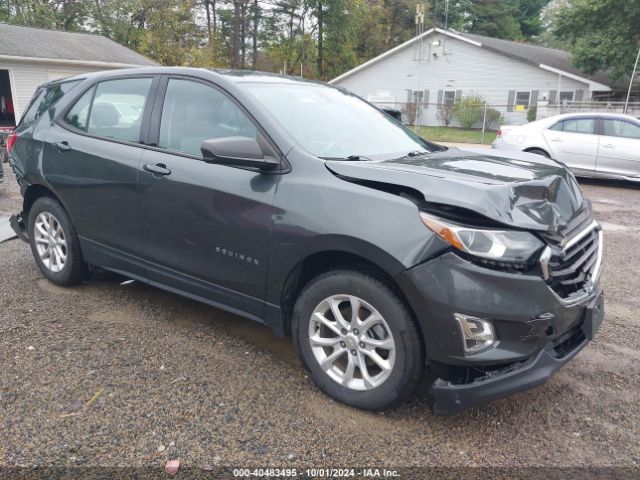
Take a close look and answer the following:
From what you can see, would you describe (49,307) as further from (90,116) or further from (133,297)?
(90,116)

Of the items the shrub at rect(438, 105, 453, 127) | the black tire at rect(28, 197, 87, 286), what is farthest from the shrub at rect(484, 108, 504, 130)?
the black tire at rect(28, 197, 87, 286)

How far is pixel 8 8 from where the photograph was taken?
116 ft

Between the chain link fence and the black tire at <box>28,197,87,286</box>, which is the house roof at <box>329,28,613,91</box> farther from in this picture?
the black tire at <box>28,197,87,286</box>

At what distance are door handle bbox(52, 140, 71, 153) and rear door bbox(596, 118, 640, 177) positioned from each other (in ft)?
31.7

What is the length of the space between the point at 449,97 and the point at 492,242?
3146cm

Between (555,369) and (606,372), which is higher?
(555,369)

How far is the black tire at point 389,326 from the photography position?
8.55ft

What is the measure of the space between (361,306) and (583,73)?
28.6 metres

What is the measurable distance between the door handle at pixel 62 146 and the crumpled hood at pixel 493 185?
237 cm

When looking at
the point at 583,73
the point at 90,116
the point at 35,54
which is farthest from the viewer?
the point at 583,73

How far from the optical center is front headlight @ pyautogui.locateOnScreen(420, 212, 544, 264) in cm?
243

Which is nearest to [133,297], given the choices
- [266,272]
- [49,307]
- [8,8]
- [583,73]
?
[49,307]

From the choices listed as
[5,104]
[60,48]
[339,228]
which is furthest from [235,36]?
[339,228]

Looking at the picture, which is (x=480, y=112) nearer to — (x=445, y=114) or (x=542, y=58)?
(x=445, y=114)
